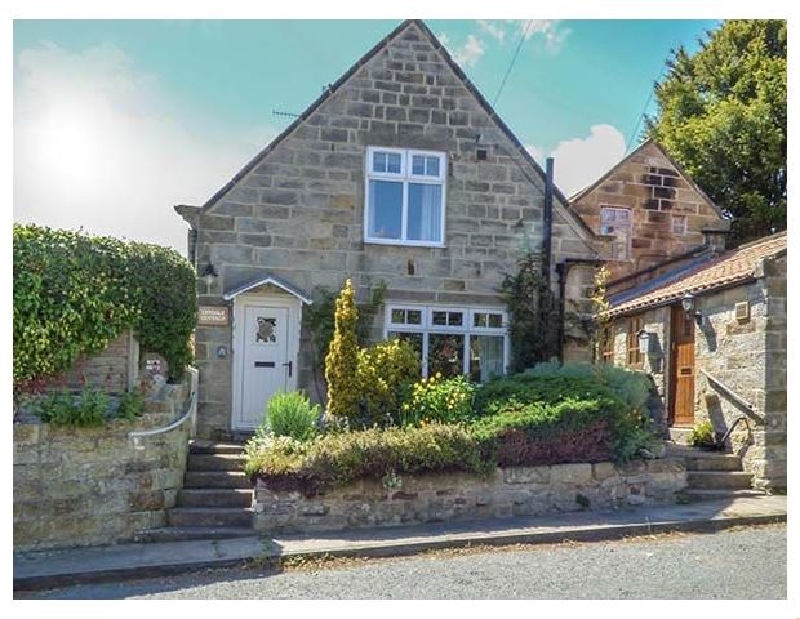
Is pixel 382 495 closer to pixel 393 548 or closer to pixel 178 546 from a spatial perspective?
pixel 393 548

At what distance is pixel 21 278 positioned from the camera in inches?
337

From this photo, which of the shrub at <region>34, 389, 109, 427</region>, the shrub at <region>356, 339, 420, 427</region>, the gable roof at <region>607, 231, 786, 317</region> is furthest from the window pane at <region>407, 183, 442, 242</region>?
the shrub at <region>34, 389, 109, 427</region>

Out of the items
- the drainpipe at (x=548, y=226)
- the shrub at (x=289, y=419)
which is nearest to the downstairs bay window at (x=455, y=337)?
the drainpipe at (x=548, y=226)

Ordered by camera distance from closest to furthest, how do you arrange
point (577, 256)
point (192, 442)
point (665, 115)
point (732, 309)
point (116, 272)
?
point (116, 272) < point (192, 442) < point (732, 309) < point (577, 256) < point (665, 115)

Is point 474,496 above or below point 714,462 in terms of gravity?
below

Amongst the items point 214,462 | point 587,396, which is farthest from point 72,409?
point 587,396

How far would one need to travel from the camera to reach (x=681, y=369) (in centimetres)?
1429

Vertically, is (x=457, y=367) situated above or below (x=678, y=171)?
below

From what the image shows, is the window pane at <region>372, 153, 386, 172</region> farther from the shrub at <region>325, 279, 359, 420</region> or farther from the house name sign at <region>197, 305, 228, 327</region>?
the house name sign at <region>197, 305, 228, 327</region>

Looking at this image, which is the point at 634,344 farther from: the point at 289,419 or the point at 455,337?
the point at 289,419

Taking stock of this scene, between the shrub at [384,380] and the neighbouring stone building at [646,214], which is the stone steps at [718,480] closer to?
the shrub at [384,380]

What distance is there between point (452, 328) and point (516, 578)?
6.09m
